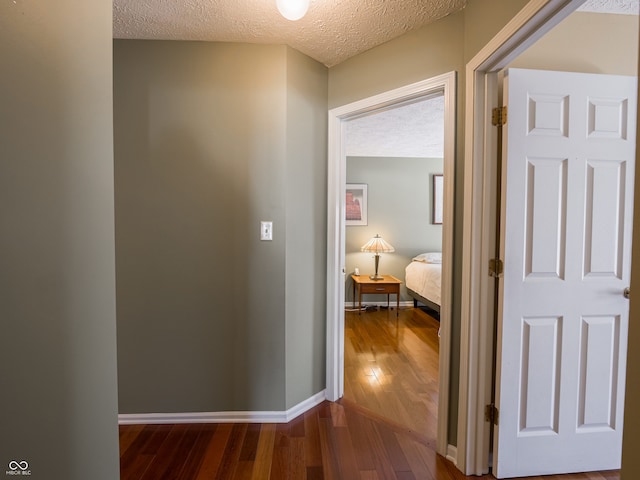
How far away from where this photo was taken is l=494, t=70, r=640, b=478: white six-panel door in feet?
4.71

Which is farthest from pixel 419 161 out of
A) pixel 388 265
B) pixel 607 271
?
pixel 607 271

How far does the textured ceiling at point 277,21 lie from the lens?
152cm

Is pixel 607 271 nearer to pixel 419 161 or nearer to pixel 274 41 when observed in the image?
pixel 274 41

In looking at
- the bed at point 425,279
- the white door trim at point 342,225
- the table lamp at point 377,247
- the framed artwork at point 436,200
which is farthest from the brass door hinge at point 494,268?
the framed artwork at point 436,200

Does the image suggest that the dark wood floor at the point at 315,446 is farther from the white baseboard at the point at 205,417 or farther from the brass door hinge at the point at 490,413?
the brass door hinge at the point at 490,413

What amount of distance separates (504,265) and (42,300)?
66.9 inches

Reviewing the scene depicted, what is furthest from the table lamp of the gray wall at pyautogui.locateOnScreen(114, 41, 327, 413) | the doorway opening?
the gray wall at pyautogui.locateOnScreen(114, 41, 327, 413)

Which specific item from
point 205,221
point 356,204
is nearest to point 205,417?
point 205,221

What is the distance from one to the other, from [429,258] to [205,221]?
348 centimetres

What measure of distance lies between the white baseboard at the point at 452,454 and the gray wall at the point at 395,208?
3291 millimetres

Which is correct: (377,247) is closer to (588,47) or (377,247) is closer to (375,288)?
(375,288)

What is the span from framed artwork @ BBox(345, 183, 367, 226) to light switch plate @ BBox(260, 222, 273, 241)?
9.94 ft

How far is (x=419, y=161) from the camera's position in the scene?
16.1ft

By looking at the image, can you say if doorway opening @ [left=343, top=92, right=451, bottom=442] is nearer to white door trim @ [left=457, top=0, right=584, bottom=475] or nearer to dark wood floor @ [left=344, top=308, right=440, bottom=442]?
dark wood floor @ [left=344, top=308, right=440, bottom=442]
